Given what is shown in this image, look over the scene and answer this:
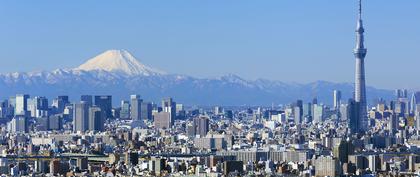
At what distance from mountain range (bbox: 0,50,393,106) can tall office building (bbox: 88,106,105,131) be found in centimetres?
5363

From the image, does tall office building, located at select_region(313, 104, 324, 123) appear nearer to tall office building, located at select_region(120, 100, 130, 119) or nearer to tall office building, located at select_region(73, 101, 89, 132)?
tall office building, located at select_region(120, 100, 130, 119)

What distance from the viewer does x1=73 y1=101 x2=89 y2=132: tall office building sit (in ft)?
277

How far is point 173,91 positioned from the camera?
15812 cm

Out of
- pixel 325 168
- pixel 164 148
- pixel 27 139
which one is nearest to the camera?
pixel 325 168

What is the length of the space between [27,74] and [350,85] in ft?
111

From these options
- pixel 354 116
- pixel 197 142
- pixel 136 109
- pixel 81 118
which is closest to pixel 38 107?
pixel 136 109

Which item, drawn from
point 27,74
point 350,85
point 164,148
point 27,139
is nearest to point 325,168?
point 164,148

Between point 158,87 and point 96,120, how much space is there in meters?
73.7

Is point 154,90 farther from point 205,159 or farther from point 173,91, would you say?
point 205,159

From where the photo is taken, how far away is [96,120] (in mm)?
85125

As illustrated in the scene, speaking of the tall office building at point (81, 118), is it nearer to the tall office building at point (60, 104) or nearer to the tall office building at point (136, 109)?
the tall office building at point (136, 109)

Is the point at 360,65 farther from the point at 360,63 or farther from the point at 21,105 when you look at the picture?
the point at 21,105

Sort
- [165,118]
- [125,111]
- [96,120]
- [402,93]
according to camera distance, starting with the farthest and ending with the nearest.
A: 1. [402,93]
2. [125,111]
3. [165,118]
4. [96,120]

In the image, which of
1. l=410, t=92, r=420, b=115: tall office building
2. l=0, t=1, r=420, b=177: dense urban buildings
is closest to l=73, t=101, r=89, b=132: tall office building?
l=0, t=1, r=420, b=177: dense urban buildings
